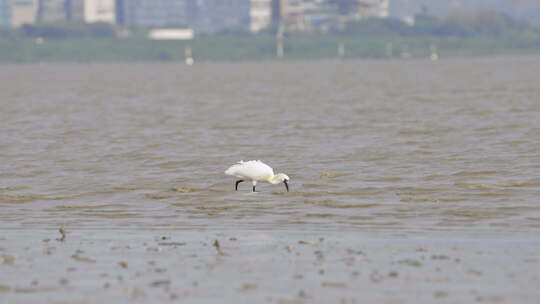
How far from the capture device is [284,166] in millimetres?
28516

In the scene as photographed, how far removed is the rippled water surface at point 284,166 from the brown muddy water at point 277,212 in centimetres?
7

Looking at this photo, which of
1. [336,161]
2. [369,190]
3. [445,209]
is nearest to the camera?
[445,209]

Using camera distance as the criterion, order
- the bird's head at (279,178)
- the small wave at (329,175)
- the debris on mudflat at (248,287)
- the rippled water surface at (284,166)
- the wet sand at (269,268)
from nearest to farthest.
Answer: the wet sand at (269,268) < the debris on mudflat at (248,287) < the rippled water surface at (284,166) < the bird's head at (279,178) < the small wave at (329,175)

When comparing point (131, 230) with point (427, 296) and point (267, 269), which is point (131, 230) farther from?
point (427, 296)

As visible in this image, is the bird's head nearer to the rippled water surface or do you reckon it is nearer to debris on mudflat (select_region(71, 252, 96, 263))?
the rippled water surface

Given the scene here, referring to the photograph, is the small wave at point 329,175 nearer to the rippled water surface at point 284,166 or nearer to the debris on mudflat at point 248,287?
the rippled water surface at point 284,166

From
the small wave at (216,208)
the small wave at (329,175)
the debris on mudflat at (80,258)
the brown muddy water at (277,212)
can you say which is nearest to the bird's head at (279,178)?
the brown muddy water at (277,212)

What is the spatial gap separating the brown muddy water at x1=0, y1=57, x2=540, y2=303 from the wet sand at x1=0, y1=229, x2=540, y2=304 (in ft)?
0.08

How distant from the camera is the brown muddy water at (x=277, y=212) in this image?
13.4 metres

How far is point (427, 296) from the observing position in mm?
12656

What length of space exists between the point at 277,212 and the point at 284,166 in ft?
27.1

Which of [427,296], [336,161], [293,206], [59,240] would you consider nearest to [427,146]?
[336,161]

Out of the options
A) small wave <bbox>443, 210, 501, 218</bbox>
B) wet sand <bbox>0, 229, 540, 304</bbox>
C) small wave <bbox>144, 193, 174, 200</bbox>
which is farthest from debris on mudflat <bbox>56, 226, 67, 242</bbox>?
small wave <bbox>443, 210, 501, 218</bbox>

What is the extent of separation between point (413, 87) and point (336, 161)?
52553 millimetres
